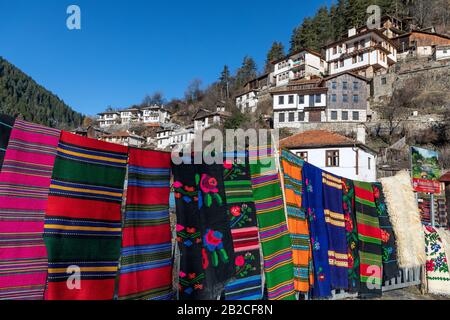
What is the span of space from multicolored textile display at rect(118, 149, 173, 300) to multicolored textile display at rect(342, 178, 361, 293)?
3648 mm

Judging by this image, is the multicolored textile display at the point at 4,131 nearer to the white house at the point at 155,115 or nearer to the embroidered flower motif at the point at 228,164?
the embroidered flower motif at the point at 228,164

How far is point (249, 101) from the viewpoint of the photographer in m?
63.8

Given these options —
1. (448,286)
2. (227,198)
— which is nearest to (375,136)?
(448,286)

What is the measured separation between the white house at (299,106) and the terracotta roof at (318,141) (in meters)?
16.0

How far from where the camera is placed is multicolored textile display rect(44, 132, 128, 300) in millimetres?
2979

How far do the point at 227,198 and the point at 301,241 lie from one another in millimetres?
1570

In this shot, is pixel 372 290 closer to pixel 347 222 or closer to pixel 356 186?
pixel 347 222

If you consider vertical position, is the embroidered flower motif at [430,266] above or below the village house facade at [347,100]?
below

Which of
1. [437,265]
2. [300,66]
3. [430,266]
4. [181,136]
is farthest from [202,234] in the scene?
[181,136]

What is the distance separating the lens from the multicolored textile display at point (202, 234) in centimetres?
393

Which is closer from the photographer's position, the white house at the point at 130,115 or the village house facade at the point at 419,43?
the village house facade at the point at 419,43

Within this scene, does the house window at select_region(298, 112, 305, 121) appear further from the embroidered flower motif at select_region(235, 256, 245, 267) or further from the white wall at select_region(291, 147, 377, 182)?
the embroidered flower motif at select_region(235, 256, 245, 267)

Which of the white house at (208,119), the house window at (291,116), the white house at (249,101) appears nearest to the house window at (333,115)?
the house window at (291,116)

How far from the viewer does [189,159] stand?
4.15 metres
